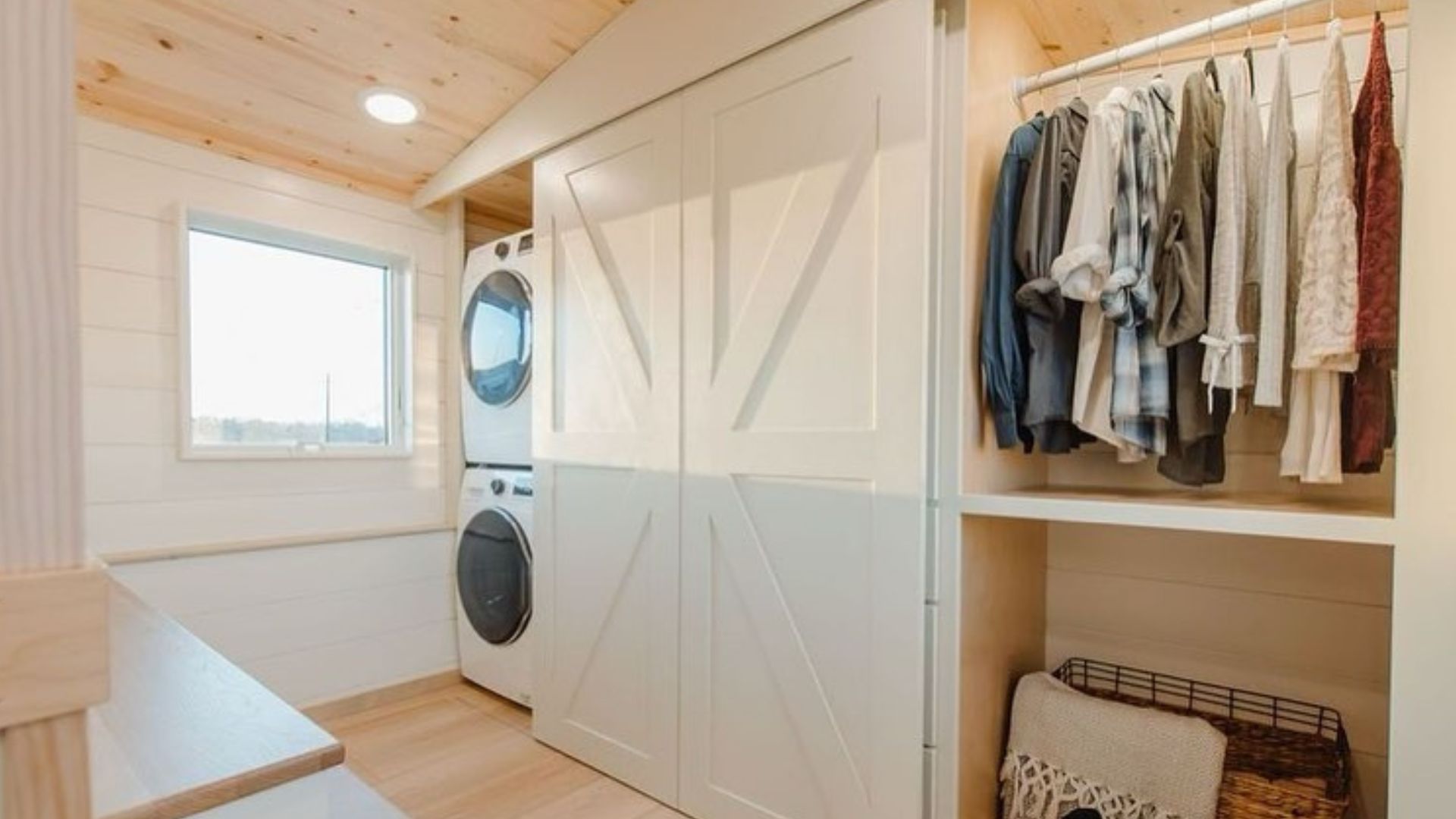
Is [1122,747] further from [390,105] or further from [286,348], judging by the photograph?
[286,348]

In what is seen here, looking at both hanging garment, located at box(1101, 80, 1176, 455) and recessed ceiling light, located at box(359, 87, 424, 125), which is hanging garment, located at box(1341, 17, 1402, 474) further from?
recessed ceiling light, located at box(359, 87, 424, 125)

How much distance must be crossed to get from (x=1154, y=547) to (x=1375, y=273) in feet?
3.23

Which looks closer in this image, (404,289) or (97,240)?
(97,240)

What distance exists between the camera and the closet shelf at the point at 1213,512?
1186mm

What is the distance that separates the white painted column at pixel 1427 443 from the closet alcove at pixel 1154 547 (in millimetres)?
247

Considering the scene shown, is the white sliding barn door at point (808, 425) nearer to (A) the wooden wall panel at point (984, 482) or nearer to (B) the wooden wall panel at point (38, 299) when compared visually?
(A) the wooden wall panel at point (984, 482)

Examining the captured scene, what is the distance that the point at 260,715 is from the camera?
0.88 metres

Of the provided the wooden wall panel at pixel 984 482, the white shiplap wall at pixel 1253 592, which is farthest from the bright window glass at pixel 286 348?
the white shiplap wall at pixel 1253 592

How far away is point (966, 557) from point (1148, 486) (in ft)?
2.39

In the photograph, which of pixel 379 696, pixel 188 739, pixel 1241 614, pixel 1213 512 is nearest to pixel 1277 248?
pixel 1213 512

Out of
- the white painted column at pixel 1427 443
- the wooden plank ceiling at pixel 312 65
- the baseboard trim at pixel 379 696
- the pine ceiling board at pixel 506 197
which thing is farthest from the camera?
the pine ceiling board at pixel 506 197

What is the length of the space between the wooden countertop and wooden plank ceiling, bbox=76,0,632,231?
1.89m

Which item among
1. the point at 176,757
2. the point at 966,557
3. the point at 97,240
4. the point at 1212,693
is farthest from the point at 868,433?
the point at 97,240

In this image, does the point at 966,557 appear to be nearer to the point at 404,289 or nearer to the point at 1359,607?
the point at 1359,607
